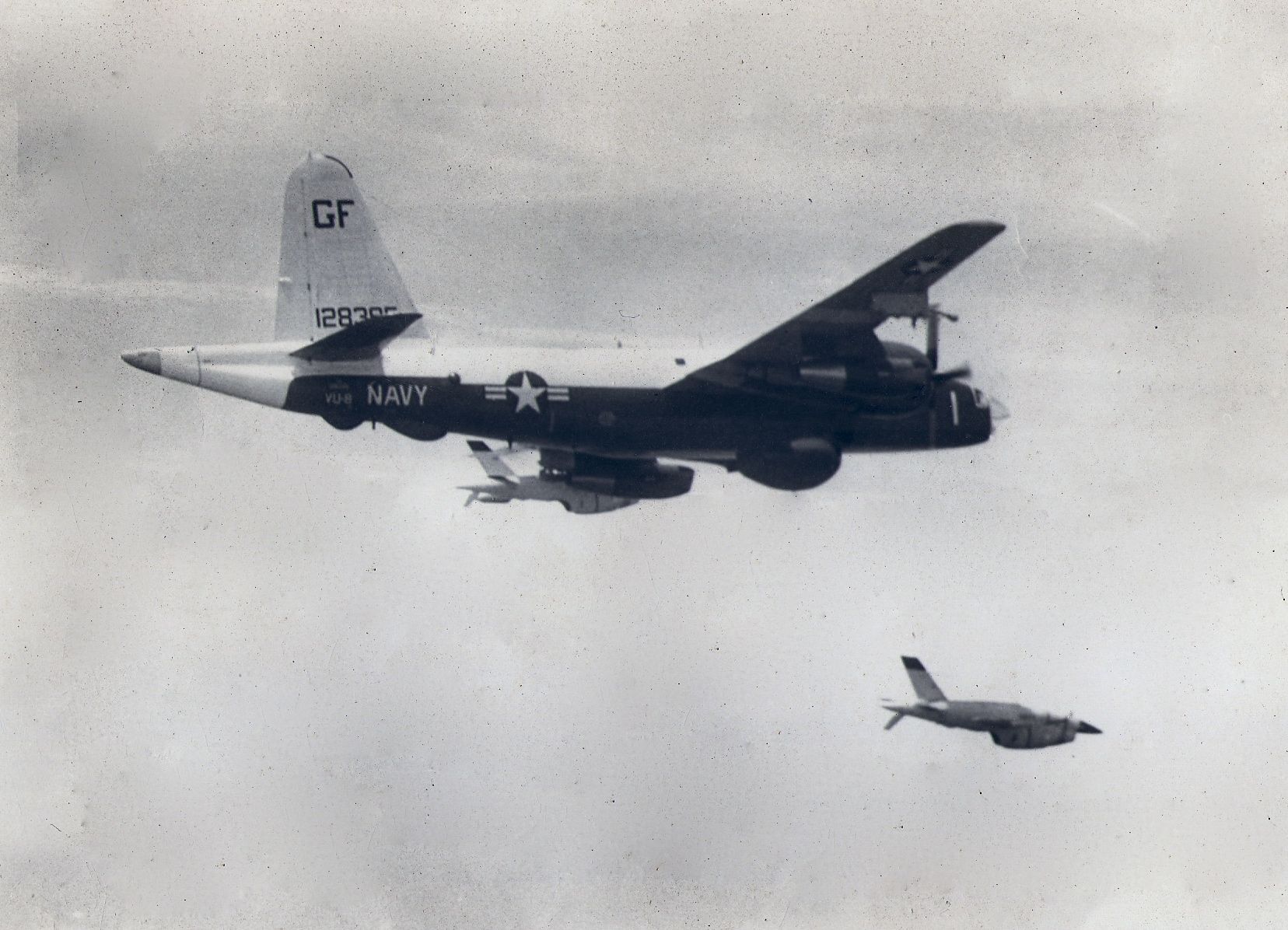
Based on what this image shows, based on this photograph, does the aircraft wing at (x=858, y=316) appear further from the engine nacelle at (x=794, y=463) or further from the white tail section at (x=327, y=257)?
the white tail section at (x=327, y=257)

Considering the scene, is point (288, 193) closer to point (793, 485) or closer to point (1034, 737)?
point (793, 485)

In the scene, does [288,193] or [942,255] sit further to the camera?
[288,193]

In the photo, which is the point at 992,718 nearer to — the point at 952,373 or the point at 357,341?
the point at 952,373

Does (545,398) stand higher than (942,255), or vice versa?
(942,255)

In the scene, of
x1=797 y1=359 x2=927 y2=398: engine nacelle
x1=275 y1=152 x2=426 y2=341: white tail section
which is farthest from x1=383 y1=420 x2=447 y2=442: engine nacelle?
x1=797 y1=359 x2=927 y2=398: engine nacelle

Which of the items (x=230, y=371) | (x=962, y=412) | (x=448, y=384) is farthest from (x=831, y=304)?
(x=230, y=371)

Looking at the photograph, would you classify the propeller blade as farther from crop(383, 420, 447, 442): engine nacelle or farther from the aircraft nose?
the aircraft nose
